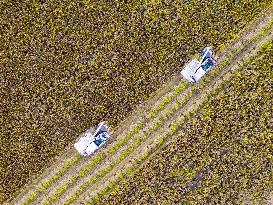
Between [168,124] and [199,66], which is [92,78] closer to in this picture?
[168,124]

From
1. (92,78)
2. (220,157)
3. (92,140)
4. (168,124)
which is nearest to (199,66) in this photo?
(168,124)

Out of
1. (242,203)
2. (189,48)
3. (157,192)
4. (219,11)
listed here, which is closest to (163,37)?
(189,48)

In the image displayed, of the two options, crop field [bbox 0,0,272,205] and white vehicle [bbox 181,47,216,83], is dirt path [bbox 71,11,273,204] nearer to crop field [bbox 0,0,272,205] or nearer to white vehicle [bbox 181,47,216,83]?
crop field [bbox 0,0,272,205]

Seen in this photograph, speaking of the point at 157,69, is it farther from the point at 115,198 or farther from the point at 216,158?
→ the point at 115,198

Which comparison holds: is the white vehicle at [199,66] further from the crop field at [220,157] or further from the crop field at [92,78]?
the crop field at [220,157]

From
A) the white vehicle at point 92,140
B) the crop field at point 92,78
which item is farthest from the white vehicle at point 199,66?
the white vehicle at point 92,140
